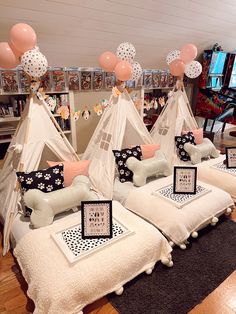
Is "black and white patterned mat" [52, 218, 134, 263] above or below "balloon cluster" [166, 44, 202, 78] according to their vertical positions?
below

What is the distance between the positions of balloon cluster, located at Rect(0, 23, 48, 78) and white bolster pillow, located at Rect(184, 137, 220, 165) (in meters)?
2.25

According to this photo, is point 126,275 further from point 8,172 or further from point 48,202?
point 8,172

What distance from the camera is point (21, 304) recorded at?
67.1 inches

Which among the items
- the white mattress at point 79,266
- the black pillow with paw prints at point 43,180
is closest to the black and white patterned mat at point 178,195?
the white mattress at point 79,266

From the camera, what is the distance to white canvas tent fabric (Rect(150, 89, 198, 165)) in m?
3.66

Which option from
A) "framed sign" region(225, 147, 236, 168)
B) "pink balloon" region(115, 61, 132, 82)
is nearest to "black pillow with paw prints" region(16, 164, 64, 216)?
"pink balloon" region(115, 61, 132, 82)

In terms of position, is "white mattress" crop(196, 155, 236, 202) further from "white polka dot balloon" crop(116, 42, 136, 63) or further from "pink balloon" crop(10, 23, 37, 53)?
"pink balloon" crop(10, 23, 37, 53)

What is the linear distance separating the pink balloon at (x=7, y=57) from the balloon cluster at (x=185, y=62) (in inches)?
85.9

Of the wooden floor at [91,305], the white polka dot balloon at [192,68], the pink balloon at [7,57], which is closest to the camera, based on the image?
the wooden floor at [91,305]

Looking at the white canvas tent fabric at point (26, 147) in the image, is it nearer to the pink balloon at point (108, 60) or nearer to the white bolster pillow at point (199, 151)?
the pink balloon at point (108, 60)

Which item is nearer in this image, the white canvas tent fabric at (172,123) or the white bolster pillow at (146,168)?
the white bolster pillow at (146,168)

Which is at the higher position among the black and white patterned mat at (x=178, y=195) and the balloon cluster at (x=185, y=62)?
the balloon cluster at (x=185, y=62)

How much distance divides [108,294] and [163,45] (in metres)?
3.65

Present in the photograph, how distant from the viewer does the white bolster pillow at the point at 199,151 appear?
3424 millimetres
